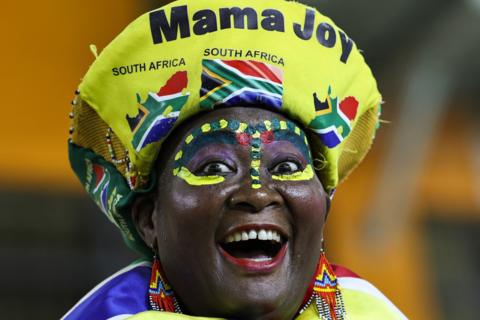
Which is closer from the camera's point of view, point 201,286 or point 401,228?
point 201,286

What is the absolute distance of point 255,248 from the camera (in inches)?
94.7

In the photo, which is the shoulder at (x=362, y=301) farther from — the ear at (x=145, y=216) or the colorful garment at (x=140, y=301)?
the ear at (x=145, y=216)

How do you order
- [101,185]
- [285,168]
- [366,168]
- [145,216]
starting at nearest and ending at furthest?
1. [285,168]
2. [145,216]
3. [101,185]
4. [366,168]

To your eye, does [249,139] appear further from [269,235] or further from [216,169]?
[269,235]

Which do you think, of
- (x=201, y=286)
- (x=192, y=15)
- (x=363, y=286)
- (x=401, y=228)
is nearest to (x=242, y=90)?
(x=192, y=15)

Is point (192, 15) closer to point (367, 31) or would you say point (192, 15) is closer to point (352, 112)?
point (352, 112)

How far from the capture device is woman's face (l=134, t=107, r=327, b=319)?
7.71 feet

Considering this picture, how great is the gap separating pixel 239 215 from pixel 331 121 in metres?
0.36

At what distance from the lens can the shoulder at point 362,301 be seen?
2.63m

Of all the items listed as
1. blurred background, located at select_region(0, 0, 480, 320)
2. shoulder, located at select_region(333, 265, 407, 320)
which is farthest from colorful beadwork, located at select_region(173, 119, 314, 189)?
blurred background, located at select_region(0, 0, 480, 320)

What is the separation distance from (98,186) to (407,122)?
398 cm

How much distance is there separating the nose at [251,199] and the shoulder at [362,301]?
0.41 m

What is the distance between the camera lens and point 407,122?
647 centimetres

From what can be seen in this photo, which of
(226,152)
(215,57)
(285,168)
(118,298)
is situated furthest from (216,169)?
(118,298)
